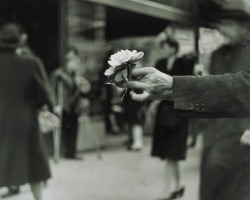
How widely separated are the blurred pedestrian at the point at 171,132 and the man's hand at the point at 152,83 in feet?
10.8

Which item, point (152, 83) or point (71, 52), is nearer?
point (152, 83)

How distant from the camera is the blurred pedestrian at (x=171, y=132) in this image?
5109 mm

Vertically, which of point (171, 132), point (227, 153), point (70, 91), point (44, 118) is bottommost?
point (171, 132)

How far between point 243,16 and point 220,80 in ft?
2.50

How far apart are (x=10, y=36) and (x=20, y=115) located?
0.68 metres

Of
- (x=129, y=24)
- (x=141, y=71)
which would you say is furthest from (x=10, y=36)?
(x=141, y=71)

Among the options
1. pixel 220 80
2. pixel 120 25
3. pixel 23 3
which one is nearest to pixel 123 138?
pixel 120 25

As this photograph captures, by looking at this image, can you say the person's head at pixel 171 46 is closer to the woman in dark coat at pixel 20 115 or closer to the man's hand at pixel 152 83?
the woman in dark coat at pixel 20 115

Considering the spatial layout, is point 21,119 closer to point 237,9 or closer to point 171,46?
point 171,46

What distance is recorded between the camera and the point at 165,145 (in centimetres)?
524

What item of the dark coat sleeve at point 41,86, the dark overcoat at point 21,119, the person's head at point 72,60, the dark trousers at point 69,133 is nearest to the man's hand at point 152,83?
the dark overcoat at point 21,119

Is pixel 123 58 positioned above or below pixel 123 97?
above

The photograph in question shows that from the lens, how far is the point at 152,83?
172 cm

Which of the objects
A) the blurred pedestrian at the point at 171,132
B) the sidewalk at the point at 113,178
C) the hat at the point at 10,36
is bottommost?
the sidewalk at the point at 113,178
